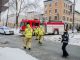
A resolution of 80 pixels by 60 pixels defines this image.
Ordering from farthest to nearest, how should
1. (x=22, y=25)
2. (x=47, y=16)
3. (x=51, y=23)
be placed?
1. (x=47, y=16)
2. (x=51, y=23)
3. (x=22, y=25)

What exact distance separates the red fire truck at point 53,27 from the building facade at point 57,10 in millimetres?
64814

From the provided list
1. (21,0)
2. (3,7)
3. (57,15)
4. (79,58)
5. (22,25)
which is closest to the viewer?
(3,7)

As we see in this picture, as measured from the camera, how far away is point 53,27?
155 ft

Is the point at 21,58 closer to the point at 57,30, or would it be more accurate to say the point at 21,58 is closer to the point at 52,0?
the point at 57,30

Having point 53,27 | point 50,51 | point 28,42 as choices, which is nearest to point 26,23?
point 53,27

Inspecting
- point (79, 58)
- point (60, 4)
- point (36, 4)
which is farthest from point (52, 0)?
point (79, 58)

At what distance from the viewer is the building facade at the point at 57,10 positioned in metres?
116

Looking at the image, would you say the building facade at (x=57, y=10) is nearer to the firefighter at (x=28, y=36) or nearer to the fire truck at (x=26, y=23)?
the fire truck at (x=26, y=23)

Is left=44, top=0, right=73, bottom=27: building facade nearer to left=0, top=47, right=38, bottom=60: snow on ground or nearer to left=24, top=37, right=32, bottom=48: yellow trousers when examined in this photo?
left=24, top=37, right=32, bottom=48: yellow trousers

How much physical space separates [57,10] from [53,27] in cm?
7140

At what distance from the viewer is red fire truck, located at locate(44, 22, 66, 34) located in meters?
46.8

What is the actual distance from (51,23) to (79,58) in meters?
31.9

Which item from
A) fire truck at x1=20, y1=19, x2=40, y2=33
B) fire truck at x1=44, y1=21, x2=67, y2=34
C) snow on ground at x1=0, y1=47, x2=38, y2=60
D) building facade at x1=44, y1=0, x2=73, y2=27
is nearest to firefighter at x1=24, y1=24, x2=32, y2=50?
snow on ground at x1=0, y1=47, x2=38, y2=60

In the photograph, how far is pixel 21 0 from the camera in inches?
2864
